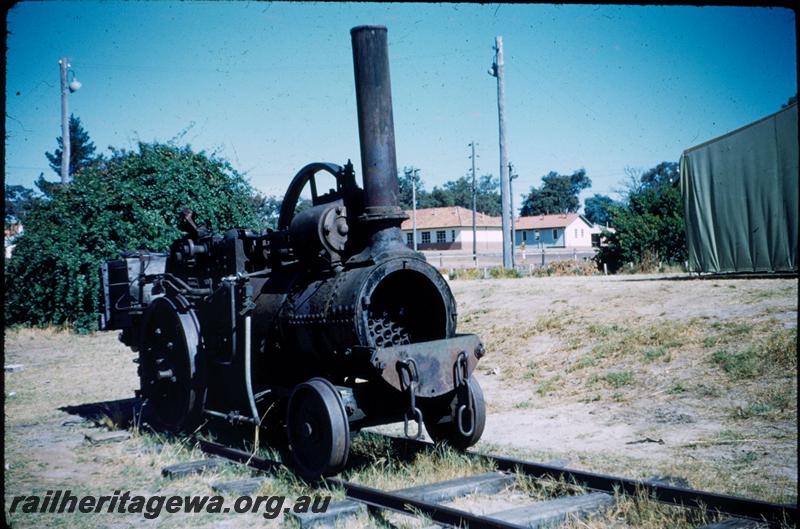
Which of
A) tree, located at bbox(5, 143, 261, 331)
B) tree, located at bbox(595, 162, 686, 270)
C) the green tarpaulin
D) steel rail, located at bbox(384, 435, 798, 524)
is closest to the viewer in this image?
steel rail, located at bbox(384, 435, 798, 524)

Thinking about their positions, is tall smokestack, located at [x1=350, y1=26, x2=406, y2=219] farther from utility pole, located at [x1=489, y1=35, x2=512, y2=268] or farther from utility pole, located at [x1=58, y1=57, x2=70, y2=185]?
utility pole, located at [x1=58, y1=57, x2=70, y2=185]

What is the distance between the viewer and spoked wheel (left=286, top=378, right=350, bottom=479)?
527 centimetres

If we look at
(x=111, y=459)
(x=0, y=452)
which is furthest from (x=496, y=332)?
(x=0, y=452)

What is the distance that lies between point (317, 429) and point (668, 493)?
273cm

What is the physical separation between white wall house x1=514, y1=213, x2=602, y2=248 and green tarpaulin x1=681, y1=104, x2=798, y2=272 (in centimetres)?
5659

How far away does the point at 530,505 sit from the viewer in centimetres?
470

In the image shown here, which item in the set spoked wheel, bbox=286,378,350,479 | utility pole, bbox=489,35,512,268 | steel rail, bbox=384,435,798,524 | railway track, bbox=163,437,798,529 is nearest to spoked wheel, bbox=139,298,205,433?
spoked wheel, bbox=286,378,350,479

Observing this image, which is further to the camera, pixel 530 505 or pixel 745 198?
pixel 745 198

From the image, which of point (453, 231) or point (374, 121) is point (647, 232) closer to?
point (374, 121)

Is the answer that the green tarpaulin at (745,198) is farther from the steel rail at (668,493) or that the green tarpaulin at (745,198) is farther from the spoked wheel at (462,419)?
the steel rail at (668,493)

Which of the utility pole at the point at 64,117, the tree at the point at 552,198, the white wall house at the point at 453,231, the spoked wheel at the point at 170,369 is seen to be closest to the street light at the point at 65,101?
the utility pole at the point at 64,117

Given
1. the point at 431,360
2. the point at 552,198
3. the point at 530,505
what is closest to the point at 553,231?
the point at 552,198

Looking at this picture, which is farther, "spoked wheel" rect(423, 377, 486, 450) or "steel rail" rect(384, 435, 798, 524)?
"spoked wheel" rect(423, 377, 486, 450)

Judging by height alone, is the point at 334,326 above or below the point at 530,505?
above
